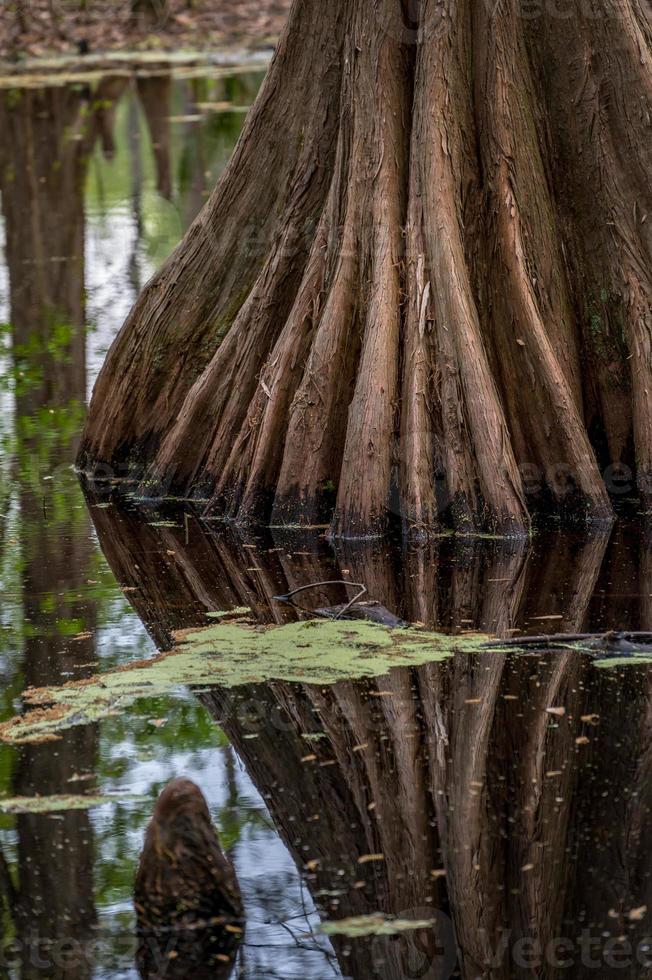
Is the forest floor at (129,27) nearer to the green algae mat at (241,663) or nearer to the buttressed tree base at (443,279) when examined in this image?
the buttressed tree base at (443,279)

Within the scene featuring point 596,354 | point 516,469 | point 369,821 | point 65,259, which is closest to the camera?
point 369,821

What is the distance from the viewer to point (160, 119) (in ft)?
86.2

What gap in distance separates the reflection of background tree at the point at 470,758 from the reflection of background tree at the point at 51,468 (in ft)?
1.68

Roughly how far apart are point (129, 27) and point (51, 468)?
26.0 metres

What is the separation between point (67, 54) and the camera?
32906 mm

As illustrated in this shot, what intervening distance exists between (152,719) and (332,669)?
833 millimetres

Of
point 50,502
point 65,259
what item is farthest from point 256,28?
point 50,502

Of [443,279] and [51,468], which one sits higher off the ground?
[443,279]

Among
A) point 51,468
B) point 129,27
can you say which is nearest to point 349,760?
point 51,468

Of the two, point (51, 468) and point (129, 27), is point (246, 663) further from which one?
point (129, 27)

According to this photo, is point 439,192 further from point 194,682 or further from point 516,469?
point 194,682

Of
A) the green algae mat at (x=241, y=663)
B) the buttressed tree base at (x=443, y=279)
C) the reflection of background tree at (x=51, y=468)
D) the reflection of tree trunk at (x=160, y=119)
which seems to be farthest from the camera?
the reflection of tree trunk at (x=160, y=119)

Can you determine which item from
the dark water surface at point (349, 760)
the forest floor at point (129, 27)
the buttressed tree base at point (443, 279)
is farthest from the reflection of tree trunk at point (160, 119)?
the dark water surface at point (349, 760)

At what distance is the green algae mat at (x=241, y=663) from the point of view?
21.7 ft
